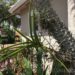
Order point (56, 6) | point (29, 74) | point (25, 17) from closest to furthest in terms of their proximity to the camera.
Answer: point (29, 74) < point (56, 6) < point (25, 17)

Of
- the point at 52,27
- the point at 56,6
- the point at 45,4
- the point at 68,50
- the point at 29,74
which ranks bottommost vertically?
the point at 29,74

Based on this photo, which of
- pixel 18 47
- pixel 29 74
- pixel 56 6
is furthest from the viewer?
pixel 56 6

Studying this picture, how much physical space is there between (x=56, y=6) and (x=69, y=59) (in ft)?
18.0

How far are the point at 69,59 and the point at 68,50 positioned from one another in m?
0.19

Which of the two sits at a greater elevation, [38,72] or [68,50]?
[68,50]

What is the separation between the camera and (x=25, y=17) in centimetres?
1788

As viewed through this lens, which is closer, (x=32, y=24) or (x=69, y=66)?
(x=32, y=24)

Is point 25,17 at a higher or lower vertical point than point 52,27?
higher

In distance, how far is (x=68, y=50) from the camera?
564 centimetres

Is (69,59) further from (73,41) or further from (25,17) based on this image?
(25,17)

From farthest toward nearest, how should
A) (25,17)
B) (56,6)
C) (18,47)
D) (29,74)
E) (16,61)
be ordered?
1. (25,17)
2. (56,6)
3. (16,61)
4. (29,74)
5. (18,47)

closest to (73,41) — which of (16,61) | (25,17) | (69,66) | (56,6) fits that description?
(69,66)

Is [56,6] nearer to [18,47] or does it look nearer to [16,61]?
[16,61]

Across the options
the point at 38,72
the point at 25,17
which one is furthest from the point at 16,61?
the point at 25,17
